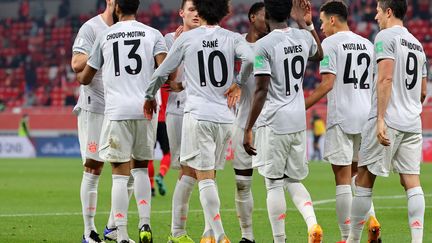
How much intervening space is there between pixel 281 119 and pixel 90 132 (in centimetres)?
232

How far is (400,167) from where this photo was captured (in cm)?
893

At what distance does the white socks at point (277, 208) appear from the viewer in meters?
8.79

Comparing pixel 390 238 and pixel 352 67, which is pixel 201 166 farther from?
pixel 390 238

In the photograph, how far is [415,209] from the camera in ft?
28.8

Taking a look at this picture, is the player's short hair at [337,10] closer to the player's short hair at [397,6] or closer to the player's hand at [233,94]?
the player's short hair at [397,6]

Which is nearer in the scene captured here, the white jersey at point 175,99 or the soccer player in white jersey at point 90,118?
the soccer player in white jersey at point 90,118

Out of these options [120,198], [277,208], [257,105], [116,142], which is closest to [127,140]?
[116,142]

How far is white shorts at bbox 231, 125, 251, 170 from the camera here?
10133 mm

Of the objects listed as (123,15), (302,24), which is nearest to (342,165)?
(302,24)

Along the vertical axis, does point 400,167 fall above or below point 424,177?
above

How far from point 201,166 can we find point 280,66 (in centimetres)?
117

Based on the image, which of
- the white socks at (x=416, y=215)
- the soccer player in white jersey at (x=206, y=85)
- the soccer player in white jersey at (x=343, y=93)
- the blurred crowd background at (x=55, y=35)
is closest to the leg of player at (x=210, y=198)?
the soccer player in white jersey at (x=206, y=85)

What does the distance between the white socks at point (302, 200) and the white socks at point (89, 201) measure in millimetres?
2246

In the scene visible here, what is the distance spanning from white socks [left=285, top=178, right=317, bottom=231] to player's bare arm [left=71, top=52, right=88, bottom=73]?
2411 mm
